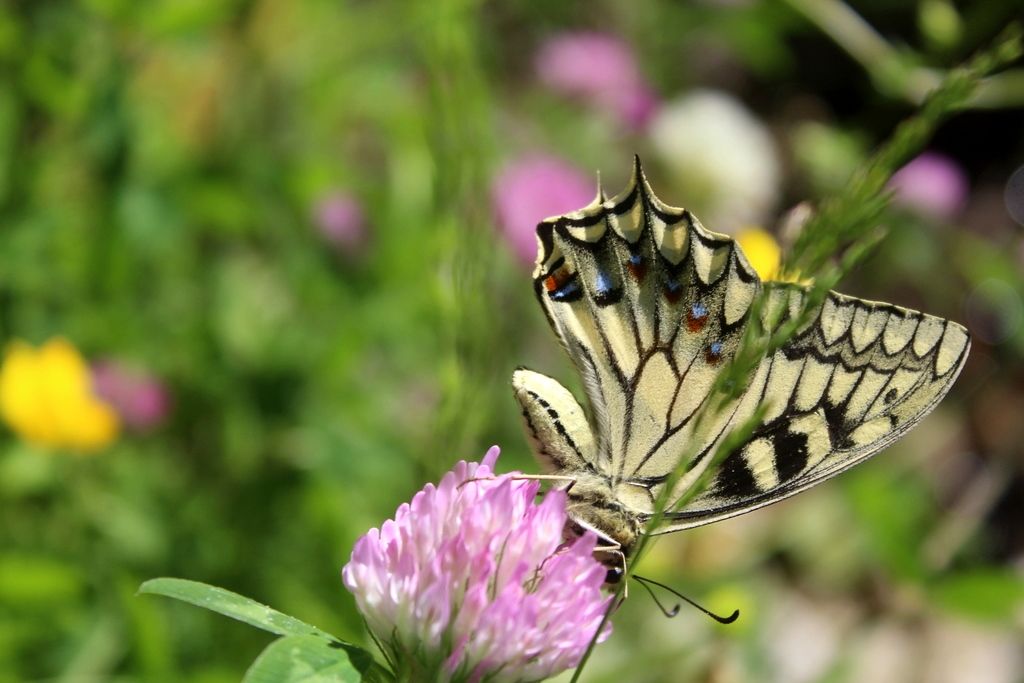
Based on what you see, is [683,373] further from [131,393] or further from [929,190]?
[929,190]

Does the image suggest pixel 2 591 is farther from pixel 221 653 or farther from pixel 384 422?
pixel 384 422

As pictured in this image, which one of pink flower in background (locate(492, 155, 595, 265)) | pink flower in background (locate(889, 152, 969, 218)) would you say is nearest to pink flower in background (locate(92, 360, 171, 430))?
pink flower in background (locate(492, 155, 595, 265))

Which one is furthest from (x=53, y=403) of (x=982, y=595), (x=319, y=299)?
(x=982, y=595)

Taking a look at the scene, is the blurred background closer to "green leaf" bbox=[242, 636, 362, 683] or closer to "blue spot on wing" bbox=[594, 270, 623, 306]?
"blue spot on wing" bbox=[594, 270, 623, 306]

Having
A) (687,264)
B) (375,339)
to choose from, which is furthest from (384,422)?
(687,264)

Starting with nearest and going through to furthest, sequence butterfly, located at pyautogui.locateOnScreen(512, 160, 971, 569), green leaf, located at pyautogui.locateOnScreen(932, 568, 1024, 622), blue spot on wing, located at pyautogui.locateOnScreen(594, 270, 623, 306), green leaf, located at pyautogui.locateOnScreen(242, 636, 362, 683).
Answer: green leaf, located at pyautogui.locateOnScreen(242, 636, 362, 683) → butterfly, located at pyautogui.locateOnScreen(512, 160, 971, 569) → blue spot on wing, located at pyautogui.locateOnScreen(594, 270, 623, 306) → green leaf, located at pyautogui.locateOnScreen(932, 568, 1024, 622)

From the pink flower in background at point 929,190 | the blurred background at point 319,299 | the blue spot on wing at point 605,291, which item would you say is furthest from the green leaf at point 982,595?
the blue spot on wing at point 605,291
